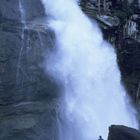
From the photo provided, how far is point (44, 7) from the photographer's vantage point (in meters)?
31.4

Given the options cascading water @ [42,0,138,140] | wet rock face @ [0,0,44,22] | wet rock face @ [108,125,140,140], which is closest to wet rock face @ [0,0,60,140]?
wet rock face @ [0,0,44,22]

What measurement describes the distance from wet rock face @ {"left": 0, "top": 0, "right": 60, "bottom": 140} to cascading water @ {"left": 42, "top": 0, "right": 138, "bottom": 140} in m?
0.84

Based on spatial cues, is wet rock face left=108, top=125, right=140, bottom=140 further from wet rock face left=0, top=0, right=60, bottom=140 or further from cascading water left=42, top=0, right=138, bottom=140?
cascading water left=42, top=0, right=138, bottom=140

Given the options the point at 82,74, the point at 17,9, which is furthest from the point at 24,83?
the point at 17,9

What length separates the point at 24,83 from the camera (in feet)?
91.3

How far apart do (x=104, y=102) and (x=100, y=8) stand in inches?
348

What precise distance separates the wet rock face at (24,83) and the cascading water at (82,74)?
2.75 feet

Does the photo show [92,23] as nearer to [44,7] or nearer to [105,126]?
[44,7]

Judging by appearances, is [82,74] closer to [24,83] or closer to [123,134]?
[24,83]

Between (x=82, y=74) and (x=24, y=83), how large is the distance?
13.9 feet

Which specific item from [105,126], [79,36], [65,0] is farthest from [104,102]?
[65,0]

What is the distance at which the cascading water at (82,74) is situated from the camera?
97.1 ft

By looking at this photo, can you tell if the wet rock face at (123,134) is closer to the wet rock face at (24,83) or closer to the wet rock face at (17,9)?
the wet rock face at (24,83)

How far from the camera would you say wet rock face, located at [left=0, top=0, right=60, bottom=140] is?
2719 cm
